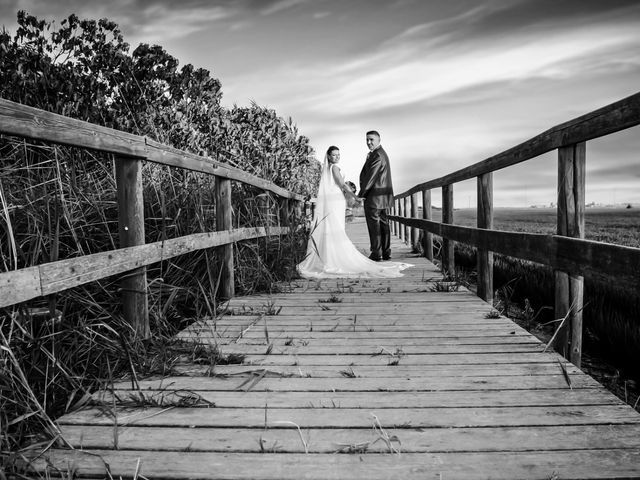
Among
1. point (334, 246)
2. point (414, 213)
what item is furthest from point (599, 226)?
point (334, 246)

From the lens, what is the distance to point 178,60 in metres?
8.52

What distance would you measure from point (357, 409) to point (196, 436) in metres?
0.66

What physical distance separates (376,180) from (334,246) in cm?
174

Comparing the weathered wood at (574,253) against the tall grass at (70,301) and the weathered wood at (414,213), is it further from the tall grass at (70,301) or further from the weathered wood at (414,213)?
the weathered wood at (414,213)

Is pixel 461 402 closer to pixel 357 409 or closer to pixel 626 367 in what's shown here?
pixel 357 409

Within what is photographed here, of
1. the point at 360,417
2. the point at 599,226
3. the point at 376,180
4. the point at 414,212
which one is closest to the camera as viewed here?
the point at 360,417

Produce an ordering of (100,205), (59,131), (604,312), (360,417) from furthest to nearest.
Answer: (604,312)
(100,205)
(59,131)
(360,417)

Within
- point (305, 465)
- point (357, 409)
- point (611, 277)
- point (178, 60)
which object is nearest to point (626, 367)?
point (611, 277)

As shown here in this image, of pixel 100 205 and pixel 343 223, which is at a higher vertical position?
pixel 100 205

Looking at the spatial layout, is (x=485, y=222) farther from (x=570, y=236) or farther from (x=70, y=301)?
(x=70, y=301)

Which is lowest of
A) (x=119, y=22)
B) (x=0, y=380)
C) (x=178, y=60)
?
(x=0, y=380)

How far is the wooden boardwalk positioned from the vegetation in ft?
0.76

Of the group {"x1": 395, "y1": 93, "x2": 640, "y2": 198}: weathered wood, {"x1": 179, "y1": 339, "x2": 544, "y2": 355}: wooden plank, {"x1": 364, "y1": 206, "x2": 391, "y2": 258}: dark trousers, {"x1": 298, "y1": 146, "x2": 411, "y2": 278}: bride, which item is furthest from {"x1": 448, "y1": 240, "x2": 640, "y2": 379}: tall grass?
{"x1": 364, "y1": 206, "x2": 391, "y2": 258}: dark trousers

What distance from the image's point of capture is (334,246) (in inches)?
279
